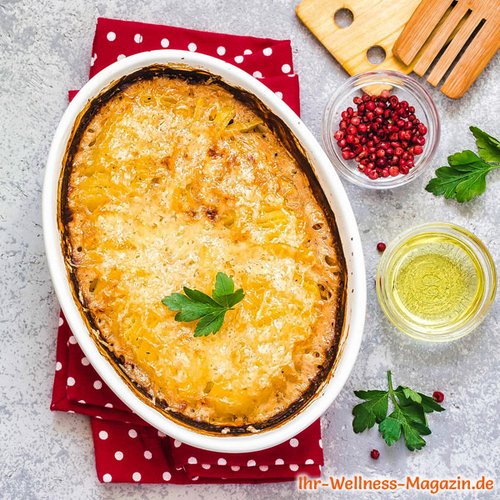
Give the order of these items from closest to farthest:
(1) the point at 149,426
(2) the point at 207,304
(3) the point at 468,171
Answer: (2) the point at 207,304, (1) the point at 149,426, (3) the point at 468,171

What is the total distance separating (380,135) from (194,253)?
84 cm

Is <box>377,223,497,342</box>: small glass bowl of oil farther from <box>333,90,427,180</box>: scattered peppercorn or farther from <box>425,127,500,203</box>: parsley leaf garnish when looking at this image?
<box>333,90,427,180</box>: scattered peppercorn

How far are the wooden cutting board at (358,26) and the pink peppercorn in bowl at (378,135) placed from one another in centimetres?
8

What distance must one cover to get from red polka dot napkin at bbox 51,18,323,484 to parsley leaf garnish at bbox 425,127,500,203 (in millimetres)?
565

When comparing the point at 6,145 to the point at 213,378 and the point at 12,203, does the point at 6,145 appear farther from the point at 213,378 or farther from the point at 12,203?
the point at 213,378

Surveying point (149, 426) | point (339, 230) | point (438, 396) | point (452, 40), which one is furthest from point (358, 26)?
point (149, 426)

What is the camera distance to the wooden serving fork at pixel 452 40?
2672mm

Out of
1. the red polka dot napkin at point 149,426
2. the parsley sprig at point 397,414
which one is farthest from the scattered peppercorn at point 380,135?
the parsley sprig at point 397,414

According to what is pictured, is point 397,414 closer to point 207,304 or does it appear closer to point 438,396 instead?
point 438,396

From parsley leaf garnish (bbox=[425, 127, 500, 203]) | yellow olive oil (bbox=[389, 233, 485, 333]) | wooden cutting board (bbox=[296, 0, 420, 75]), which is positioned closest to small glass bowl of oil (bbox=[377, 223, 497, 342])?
yellow olive oil (bbox=[389, 233, 485, 333])

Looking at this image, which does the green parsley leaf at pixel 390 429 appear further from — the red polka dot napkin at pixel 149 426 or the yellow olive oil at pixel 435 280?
the yellow olive oil at pixel 435 280

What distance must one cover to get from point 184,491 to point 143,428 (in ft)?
0.92

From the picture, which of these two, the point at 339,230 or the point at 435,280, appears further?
the point at 435,280

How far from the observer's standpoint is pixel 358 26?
8.87ft
